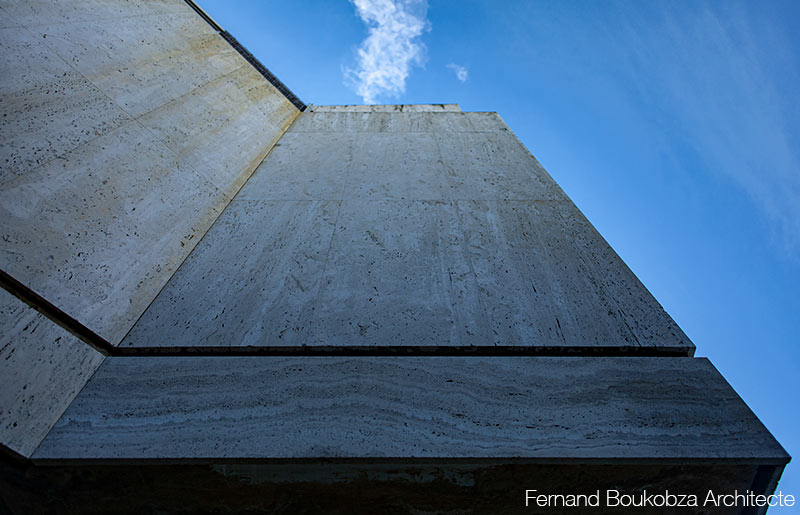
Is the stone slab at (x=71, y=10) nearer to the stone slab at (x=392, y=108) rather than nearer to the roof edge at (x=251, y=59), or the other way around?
the roof edge at (x=251, y=59)

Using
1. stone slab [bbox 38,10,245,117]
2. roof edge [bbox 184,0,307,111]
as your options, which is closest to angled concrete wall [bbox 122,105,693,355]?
stone slab [bbox 38,10,245,117]

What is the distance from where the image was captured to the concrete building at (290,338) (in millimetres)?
1972

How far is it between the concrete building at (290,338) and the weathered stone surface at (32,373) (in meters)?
0.01

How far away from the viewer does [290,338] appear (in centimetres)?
253

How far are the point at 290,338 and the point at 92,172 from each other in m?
2.04

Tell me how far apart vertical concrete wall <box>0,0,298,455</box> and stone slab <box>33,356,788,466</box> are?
341mm

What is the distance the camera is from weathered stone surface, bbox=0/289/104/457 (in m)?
1.82

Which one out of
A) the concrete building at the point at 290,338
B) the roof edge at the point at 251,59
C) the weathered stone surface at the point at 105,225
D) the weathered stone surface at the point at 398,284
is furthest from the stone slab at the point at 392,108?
the weathered stone surface at the point at 105,225

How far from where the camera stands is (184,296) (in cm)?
284

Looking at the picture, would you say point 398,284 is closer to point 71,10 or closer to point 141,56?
point 141,56

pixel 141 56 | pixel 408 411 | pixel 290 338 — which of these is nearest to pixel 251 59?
pixel 141 56
